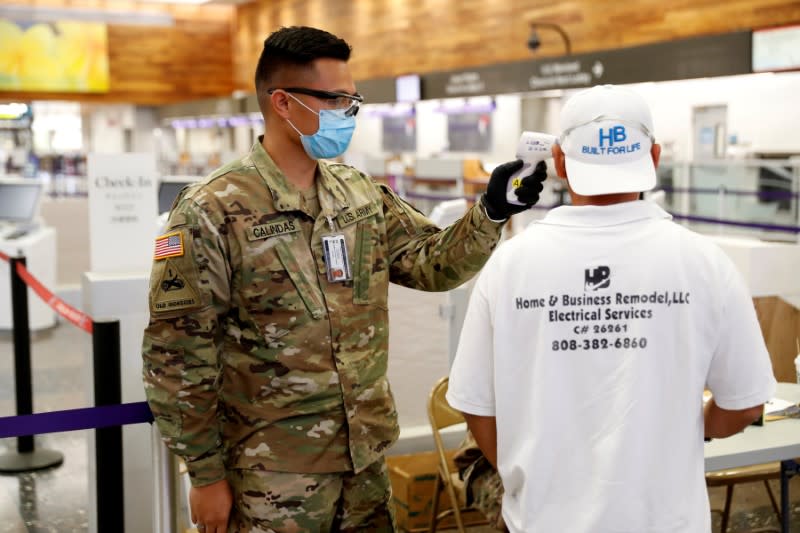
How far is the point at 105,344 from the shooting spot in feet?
9.23

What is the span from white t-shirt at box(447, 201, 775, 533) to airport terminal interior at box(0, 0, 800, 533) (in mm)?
630

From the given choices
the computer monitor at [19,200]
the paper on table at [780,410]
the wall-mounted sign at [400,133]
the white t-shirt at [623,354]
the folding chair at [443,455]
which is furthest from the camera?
the wall-mounted sign at [400,133]

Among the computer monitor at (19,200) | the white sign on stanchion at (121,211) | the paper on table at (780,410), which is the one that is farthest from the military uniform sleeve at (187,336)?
the computer monitor at (19,200)

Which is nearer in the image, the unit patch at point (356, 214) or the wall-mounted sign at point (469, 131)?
the unit patch at point (356, 214)

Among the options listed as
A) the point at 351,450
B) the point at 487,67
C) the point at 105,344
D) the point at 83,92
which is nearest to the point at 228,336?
the point at 351,450

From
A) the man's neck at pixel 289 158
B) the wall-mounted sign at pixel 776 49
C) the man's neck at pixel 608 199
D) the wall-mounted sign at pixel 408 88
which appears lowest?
the man's neck at pixel 608 199

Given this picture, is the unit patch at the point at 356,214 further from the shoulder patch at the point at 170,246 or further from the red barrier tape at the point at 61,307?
the red barrier tape at the point at 61,307

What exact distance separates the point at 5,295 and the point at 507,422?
754cm

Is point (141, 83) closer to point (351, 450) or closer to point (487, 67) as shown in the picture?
point (487, 67)

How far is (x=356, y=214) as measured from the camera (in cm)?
222

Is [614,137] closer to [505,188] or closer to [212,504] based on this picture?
[505,188]

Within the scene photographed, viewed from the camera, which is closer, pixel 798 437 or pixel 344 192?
pixel 344 192

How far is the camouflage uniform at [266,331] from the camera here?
200cm

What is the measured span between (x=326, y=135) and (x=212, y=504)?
2.77 feet
